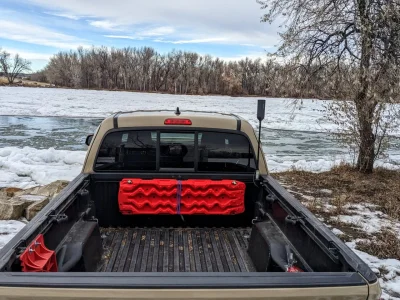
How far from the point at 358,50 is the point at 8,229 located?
8.59 meters

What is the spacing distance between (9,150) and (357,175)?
1059 centimetres

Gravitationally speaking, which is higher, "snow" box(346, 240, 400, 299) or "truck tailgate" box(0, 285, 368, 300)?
"truck tailgate" box(0, 285, 368, 300)

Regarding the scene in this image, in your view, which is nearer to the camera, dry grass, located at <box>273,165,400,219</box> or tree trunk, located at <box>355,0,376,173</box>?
dry grass, located at <box>273,165,400,219</box>

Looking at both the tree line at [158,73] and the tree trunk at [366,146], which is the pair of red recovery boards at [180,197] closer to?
the tree trunk at [366,146]

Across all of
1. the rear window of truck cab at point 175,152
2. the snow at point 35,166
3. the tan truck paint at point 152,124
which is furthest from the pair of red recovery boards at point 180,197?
the snow at point 35,166

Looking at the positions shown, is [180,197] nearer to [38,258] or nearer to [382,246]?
[38,258]

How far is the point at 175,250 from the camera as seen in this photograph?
3.62 m

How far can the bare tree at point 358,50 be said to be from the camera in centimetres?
873

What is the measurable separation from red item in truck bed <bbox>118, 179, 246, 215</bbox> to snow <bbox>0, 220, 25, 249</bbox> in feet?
8.78

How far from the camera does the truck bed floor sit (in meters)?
3.31

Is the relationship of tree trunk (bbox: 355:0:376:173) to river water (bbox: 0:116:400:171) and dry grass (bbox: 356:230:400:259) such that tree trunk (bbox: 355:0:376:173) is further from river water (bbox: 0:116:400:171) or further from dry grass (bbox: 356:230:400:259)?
dry grass (bbox: 356:230:400:259)

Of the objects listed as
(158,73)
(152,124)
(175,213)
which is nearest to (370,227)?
(175,213)

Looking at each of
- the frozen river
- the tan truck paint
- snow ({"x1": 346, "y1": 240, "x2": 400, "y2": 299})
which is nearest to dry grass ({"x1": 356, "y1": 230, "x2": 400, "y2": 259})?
snow ({"x1": 346, "y1": 240, "x2": 400, "y2": 299})

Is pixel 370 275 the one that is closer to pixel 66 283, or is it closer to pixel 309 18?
pixel 66 283
